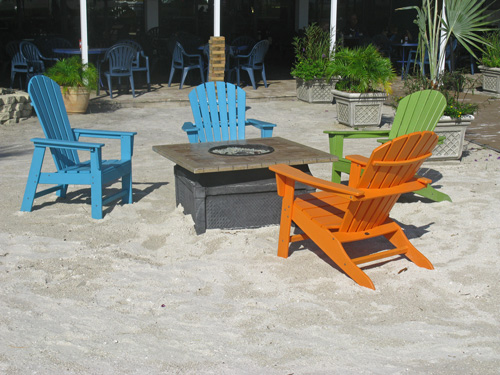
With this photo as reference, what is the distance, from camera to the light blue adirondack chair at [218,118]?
4.93 m

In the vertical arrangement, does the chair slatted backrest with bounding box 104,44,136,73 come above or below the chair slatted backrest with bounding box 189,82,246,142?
above

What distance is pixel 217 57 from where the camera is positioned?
9281 millimetres

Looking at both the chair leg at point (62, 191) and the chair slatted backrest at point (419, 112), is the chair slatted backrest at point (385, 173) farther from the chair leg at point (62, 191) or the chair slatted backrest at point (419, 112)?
the chair leg at point (62, 191)

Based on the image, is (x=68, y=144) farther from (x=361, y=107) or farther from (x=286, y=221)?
(x=361, y=107)

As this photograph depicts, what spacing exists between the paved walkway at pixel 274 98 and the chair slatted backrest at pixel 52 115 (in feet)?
13.2

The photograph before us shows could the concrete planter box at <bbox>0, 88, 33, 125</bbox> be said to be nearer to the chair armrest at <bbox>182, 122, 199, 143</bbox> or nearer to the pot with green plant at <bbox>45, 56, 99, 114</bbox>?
the pot with green plant at <bbox>45, 56, 99, 114</bbox>

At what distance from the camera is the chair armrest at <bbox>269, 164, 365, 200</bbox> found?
305cm

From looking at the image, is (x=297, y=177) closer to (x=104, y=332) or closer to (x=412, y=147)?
(x=412, y=147)

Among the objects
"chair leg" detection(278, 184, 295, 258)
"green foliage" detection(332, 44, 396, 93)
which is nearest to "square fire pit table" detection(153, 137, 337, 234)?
"chair leg" detection(278, 184, 295, 258)

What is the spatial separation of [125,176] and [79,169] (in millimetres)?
318

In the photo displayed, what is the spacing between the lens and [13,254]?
352 centimetres

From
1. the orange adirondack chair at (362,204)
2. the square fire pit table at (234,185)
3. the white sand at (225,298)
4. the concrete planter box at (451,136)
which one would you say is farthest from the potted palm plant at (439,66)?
the orange adirondack chair at (362,204)

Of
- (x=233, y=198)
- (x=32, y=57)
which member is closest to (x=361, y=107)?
(x=233, y=198)

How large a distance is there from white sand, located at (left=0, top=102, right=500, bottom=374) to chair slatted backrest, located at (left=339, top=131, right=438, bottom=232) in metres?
→ 0.30
